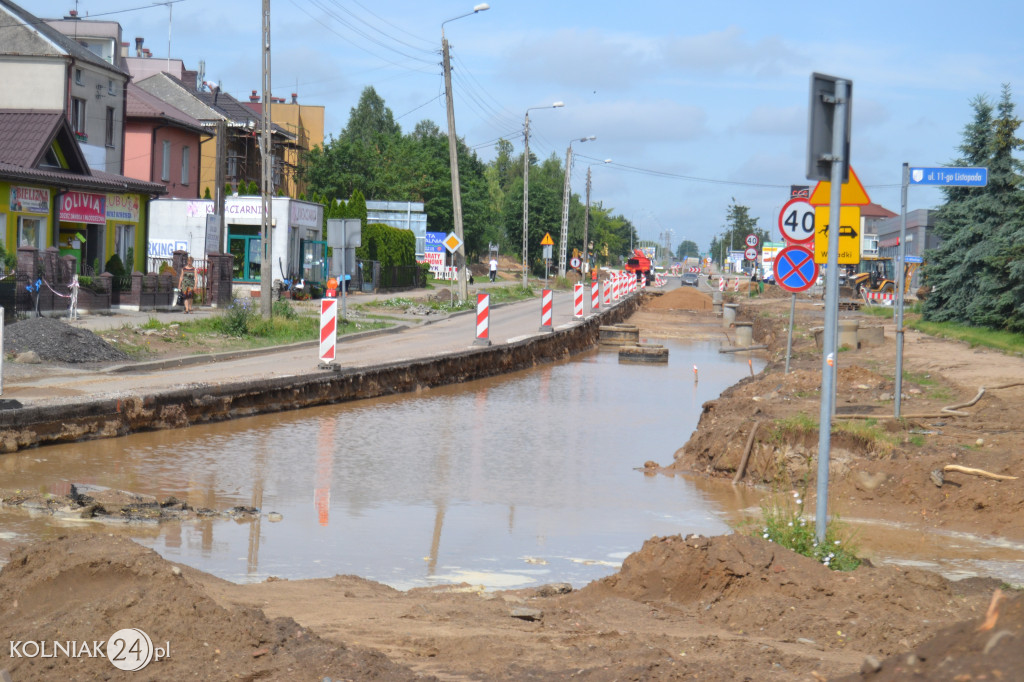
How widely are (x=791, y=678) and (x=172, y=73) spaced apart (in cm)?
7125

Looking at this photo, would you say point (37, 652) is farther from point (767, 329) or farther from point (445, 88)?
point (445, 88)

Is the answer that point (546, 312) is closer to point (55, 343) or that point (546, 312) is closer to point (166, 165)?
point (55, 343)

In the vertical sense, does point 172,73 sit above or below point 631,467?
above

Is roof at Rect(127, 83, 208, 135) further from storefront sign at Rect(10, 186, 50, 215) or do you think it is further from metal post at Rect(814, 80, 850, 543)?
metal post at Rect(814, 80, 850, 543)

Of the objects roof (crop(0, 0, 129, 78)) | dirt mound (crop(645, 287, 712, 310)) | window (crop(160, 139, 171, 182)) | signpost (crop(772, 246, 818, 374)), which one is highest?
roof (crop(0, 0, 129, 78))

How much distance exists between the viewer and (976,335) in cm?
3062

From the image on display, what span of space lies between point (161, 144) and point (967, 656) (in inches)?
1895

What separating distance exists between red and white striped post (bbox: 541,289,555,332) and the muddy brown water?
11.4m

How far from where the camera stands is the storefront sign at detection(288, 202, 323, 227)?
4209 centimetres

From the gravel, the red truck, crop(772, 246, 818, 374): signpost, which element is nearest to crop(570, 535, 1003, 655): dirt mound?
crop(772, 246, 818, 374): signpost

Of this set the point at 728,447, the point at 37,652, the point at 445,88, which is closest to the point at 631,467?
the point at 728,447

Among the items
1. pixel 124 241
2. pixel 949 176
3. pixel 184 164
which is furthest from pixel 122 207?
pixel 949 176

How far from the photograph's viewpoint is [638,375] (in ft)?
77.3

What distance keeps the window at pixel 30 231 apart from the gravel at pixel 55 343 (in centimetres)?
1129
